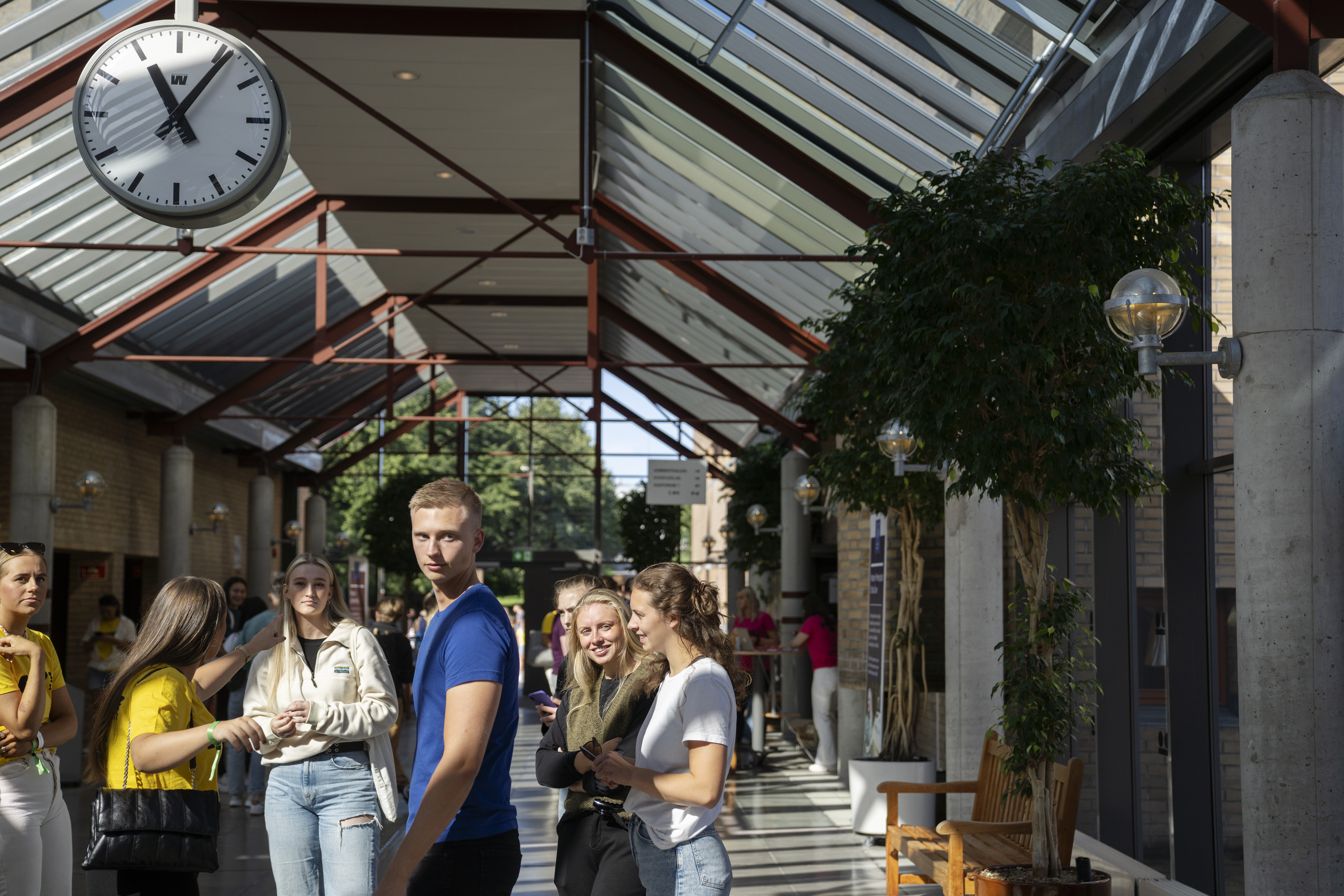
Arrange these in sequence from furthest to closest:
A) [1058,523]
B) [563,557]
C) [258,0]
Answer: [563,557], [258,0], [1058,523]

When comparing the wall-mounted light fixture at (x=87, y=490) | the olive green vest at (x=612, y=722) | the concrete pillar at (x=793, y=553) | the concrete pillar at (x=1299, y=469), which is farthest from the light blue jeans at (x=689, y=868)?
the concrete pillar at (x=793, y=553)

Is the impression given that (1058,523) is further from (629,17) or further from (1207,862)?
(629,17)

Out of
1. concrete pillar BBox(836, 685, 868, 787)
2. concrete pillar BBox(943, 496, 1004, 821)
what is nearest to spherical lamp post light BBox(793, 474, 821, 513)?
concrete pillar BBox(836, 685, 868, 787)

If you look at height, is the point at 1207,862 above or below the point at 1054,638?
below

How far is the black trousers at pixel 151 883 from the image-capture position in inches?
140

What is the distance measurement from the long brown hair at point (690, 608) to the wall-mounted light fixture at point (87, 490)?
11.0 metres

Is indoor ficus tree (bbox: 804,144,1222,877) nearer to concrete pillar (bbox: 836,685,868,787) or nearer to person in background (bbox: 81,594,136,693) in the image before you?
concrete pillar (bbox: 836,685,868,787)

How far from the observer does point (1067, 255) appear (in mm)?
4727

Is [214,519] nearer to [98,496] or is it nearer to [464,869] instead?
[98,496]

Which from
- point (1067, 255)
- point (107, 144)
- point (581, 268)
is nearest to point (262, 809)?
point (107, 144)

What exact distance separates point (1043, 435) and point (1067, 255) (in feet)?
2.25

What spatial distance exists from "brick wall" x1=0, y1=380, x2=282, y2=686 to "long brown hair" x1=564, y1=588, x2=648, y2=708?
1022 cm

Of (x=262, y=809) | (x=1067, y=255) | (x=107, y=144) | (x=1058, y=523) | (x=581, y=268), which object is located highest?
(x=581, y=268)

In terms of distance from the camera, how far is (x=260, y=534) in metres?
21.5
